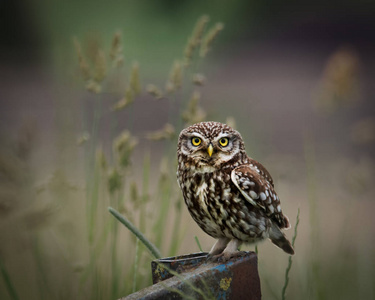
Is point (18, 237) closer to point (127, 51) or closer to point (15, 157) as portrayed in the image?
point (15, 157)

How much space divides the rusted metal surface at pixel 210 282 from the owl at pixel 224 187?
5.4 inches

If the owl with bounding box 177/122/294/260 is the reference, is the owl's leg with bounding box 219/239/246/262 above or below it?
below

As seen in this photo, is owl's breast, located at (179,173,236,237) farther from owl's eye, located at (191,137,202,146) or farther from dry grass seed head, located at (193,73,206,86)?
dry grass seed head, located at (193,73,206,86)

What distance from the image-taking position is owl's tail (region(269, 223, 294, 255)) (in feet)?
3.46

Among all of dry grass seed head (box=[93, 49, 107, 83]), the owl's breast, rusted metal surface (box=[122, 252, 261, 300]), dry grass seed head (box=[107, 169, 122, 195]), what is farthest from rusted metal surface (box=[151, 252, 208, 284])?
dry grass seed head (box=[93, 49, 107, 83])

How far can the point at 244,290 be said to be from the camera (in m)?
0.77

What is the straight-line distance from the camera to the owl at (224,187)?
930 millimetres

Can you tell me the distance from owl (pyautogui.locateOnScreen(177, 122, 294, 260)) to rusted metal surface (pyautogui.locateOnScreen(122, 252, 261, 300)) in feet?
0.45

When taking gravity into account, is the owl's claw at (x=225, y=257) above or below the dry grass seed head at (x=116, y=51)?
below

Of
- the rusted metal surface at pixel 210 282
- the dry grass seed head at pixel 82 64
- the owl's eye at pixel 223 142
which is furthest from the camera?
the dry grass seed head at pixel 82 64

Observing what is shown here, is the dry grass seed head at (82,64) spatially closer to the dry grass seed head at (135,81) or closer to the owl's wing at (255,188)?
the dry grass seed head at (135,81)

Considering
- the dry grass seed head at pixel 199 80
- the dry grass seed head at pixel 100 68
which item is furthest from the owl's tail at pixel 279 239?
the dry grass seed head at pixel 100 68

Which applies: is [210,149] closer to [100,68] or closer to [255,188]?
[255,188]

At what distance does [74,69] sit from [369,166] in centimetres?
75
